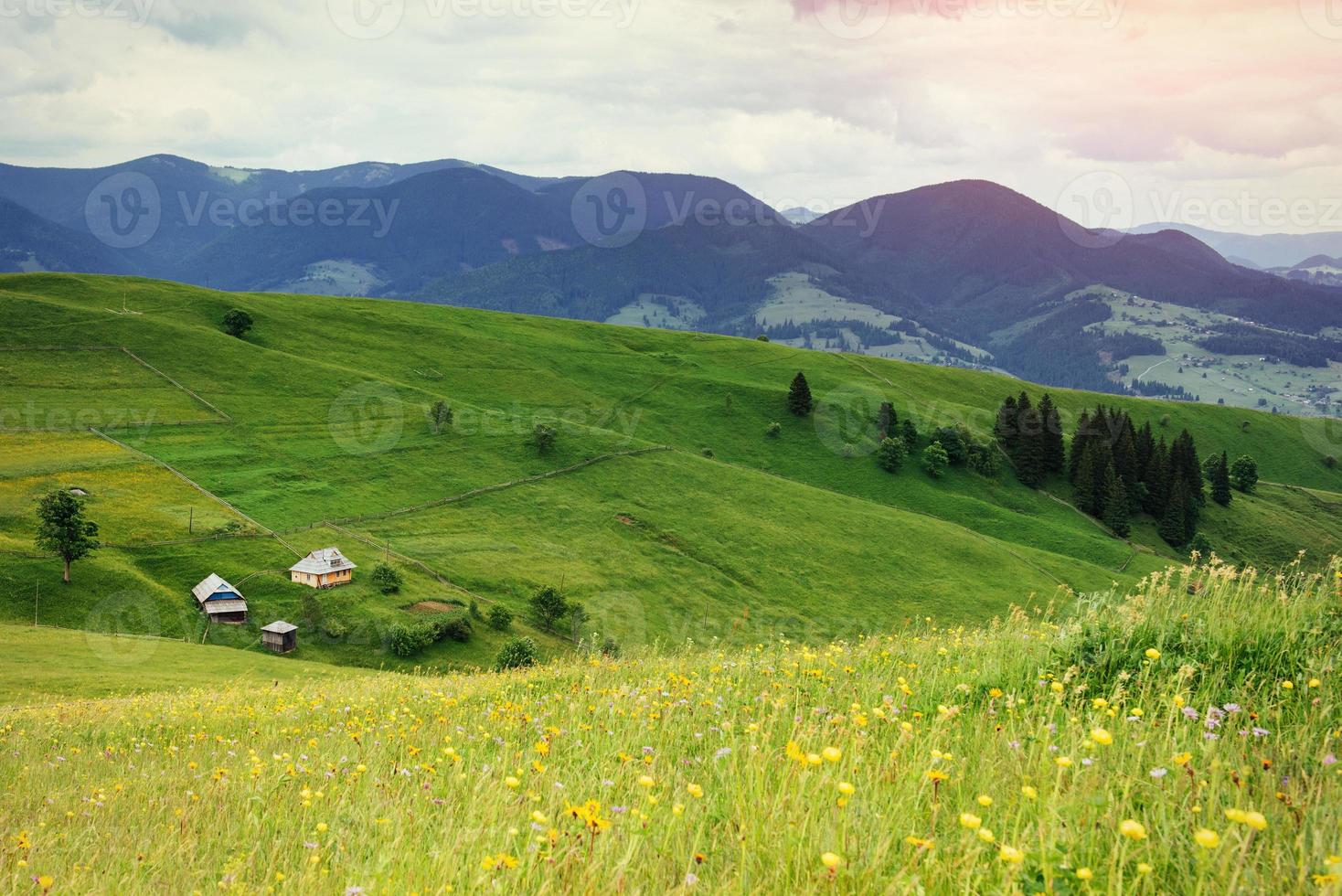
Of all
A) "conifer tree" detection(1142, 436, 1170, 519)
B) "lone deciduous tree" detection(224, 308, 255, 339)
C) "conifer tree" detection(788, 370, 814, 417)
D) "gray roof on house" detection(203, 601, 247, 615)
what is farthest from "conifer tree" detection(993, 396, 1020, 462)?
Result: "lone deciduous tree" detection(224, 308, 255, 339)

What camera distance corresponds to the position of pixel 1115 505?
5187 inches

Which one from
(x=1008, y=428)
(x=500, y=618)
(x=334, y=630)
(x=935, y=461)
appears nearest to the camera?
(x=334, y=630)

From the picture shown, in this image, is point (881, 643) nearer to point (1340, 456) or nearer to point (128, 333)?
point (128, 333)

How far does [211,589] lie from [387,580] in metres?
14.3

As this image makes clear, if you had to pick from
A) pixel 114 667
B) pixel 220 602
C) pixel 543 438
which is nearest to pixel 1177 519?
pixel 543 438

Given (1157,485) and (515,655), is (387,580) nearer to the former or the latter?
(515,655)

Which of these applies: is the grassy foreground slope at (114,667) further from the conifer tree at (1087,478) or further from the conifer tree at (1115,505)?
the conifer tree at (1087,478)

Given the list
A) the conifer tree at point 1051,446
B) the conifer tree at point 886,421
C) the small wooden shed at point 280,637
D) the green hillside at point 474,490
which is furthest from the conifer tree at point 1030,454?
the small wooden shed at point 280,637

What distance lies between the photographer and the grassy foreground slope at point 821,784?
4.03 m
